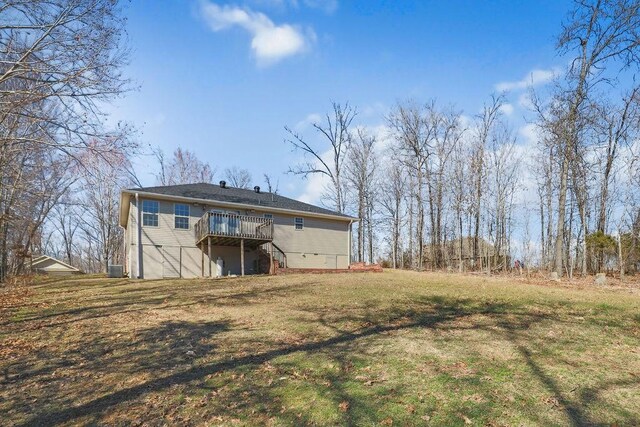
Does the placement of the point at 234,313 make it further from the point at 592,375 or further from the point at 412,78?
the point at 412,78

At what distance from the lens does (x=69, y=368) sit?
5.55 meters

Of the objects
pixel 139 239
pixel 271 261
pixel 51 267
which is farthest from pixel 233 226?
pixel 51 267

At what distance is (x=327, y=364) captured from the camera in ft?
17.4

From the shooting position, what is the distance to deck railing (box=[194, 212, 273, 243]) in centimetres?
1825

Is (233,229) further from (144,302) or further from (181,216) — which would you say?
(144,302)

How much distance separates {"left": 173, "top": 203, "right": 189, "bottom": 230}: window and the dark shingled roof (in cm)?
66

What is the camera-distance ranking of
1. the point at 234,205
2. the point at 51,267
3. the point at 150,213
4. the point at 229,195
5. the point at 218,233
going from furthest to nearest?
the point at 51,267 → the point at 229,195 → the point at 234,205 → the point at 150,213 → the point at 218,233

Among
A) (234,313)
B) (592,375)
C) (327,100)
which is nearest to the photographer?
(592,375)

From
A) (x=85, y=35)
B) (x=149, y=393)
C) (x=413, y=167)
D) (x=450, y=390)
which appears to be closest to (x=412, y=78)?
(x=85, y=35)

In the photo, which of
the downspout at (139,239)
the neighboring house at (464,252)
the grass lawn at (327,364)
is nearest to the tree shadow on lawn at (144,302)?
the grass lawn at (327,364)

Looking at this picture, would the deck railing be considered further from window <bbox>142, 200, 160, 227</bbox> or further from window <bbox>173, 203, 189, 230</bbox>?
window <bbox>142, 200, 160, 227</bbox>

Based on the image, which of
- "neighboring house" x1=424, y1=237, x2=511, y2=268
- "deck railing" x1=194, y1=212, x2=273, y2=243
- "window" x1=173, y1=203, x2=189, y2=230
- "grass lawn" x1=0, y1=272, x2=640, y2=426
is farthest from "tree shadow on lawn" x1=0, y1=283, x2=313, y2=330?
"neighboring house" x1=424, y1=237, x2=511, y2=268

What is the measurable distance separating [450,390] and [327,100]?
33.2 meters

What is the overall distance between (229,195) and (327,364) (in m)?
18.4
